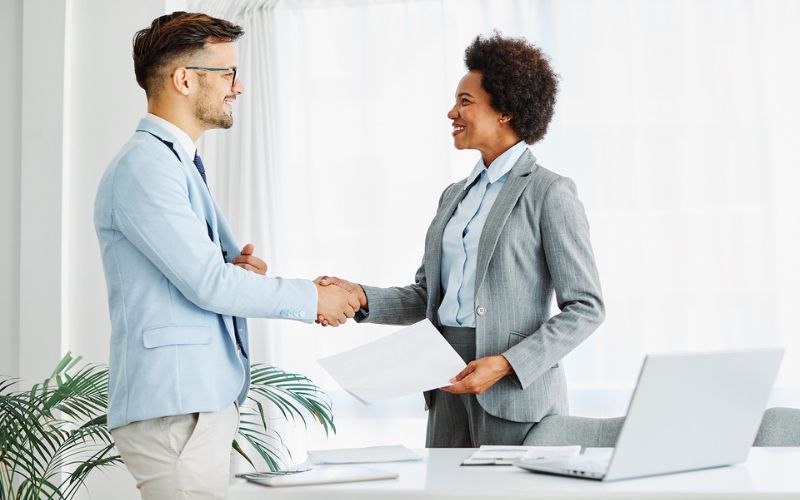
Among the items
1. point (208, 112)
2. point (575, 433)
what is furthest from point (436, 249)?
point (208, 112)

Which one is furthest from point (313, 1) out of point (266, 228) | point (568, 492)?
point (568, 492)

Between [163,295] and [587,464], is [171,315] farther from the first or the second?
[587,464]

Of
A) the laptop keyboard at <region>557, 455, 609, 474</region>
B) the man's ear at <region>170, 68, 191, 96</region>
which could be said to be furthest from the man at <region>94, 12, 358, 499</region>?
the laptop keyboard at <region>557, 455, 609, 474</region>

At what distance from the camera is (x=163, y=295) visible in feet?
5.12

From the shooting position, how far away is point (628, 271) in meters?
3.50

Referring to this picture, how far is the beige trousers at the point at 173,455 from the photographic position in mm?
1506

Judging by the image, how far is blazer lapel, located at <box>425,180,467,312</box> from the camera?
2.19 m

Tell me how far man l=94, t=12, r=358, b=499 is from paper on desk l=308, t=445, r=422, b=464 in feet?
0.68

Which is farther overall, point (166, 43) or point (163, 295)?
point (166, 43)

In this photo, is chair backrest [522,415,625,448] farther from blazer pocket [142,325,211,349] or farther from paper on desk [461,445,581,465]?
blazer pocket [142,325,211,349]

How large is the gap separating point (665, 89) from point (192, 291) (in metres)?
2.64

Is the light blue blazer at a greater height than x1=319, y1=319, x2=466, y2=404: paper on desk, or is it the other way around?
the light blue blazer

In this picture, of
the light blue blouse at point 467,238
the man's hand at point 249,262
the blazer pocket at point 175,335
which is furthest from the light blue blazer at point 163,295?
the light blue blouse at point 467,238

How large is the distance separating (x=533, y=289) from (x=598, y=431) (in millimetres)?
386
